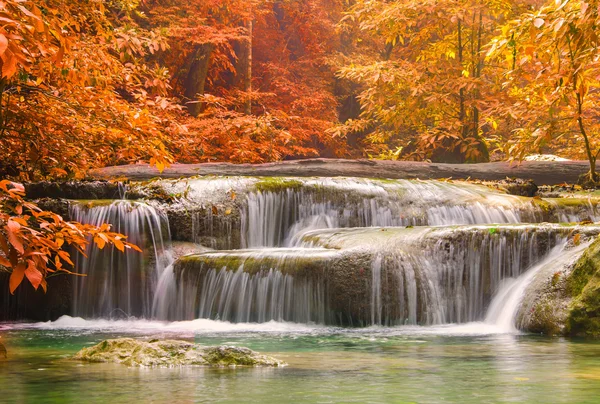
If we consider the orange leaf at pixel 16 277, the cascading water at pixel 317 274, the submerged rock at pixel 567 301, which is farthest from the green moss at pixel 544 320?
the orange leaf at pixel 16 277

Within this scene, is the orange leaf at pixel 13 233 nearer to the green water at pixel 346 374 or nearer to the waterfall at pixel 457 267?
the green water at pixel 346 374

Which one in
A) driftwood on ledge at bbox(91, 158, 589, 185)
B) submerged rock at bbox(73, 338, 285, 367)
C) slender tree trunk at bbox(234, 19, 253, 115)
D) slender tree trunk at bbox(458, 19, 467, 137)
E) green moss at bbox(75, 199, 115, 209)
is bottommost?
submerged rock at bbox(73, 338, 285, 367)

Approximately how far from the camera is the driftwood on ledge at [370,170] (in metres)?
12.8

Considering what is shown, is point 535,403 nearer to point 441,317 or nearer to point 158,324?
point 441,317

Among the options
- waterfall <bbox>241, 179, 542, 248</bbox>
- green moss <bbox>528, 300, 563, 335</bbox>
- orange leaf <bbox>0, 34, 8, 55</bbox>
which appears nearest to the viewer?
orange leaf <bbox>0, 34, 8, 55</bbox>

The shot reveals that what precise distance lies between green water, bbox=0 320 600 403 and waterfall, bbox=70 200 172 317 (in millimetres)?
2383

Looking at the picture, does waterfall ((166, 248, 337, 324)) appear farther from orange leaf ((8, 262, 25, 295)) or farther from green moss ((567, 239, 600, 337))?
orange leaf ((8, 262, 25, 295))

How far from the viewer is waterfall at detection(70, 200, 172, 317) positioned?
9.54 metres

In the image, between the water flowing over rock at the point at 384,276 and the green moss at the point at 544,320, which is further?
the water flowing over rock at the point at 384,276

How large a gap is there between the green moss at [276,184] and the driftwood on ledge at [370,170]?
1.78 metres

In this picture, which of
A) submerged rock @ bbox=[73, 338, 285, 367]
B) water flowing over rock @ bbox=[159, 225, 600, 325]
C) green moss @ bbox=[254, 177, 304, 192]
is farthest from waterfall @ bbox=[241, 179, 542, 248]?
submerged rock @ bbox=[73, 338, 285, 367]

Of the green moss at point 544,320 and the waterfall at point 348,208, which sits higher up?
the waterfall at point 348,208

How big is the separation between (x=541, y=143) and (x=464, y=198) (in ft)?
4.21

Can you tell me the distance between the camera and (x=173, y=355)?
16.2 ft
